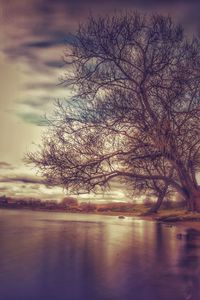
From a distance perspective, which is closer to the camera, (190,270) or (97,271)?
(97,271)

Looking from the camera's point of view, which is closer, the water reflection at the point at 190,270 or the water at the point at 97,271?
the water at the point at 97,271

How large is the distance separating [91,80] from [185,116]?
400 cm

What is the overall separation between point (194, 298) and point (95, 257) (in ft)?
10.1

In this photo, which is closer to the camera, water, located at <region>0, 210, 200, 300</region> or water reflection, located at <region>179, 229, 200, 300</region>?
water, located at <region>0, 210, 200, 300</region>

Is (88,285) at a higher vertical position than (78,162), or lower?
lower

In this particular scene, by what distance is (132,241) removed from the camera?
388 inches

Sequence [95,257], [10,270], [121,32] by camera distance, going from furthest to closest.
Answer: [121,32], [95,257], [10,270]

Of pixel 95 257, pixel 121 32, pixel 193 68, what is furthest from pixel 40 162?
pixel 95 257

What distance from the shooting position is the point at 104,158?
52.7 feet

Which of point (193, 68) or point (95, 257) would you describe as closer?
point (95, 257)

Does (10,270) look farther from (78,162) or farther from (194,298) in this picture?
(78,162)

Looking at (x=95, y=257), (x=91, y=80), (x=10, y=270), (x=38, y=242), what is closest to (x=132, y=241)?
(x=38, y=242)

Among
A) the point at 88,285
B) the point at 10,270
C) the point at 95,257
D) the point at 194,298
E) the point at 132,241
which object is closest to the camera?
the point at 194,298

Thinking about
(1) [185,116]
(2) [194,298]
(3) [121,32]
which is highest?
(3) [121,32]
